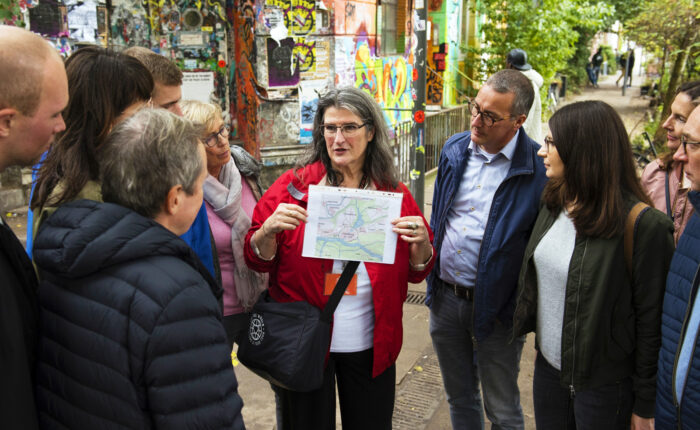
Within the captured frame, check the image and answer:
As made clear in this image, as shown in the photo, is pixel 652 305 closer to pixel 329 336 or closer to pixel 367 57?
pixel 329 336

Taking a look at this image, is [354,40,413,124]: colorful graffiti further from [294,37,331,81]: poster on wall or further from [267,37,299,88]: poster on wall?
[267,37,299,88]: poster on wall

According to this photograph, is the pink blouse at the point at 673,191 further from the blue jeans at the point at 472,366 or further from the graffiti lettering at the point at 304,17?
the graffiti lettering at the point at 304,17

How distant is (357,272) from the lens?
104 inches

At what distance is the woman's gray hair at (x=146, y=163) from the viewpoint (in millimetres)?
1644

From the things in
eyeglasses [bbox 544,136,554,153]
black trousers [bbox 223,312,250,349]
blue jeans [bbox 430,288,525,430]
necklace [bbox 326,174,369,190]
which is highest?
eyeglasses [bbox 544,136,554,153]

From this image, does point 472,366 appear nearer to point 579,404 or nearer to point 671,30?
point 579,404

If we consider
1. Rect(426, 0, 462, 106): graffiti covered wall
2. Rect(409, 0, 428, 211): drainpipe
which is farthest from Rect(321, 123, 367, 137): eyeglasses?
Rect(426, 0, 462, 106): graffiti covered wall

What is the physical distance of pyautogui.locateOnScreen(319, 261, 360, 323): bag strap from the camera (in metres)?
2.54

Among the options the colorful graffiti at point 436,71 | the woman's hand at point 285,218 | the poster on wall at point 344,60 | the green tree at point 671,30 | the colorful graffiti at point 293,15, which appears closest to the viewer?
the woman's hand at point 285,218

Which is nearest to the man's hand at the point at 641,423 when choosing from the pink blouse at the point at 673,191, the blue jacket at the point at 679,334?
the blue jacket at the point at 679,334

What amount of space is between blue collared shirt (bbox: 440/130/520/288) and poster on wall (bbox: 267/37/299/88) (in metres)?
5.92

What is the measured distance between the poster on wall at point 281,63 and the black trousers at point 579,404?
665 centimetres

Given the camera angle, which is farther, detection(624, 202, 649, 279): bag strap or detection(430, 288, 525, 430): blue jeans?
detection(430, 288, 525, 430): blue jeans

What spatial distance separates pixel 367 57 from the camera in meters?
10.2
